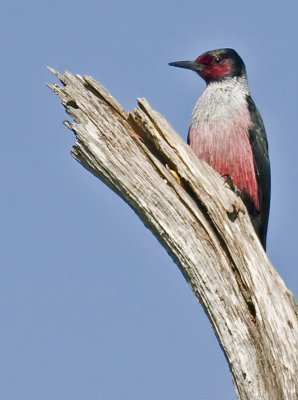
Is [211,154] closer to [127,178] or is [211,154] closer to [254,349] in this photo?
[127,178]

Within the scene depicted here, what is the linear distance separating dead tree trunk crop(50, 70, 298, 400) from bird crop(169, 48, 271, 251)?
6.29 feet

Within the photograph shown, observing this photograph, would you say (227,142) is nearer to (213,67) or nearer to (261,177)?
(261,177)

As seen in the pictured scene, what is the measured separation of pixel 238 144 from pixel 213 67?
1.58 m

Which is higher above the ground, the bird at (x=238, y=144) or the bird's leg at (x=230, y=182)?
the bird at (x=238, y=144)

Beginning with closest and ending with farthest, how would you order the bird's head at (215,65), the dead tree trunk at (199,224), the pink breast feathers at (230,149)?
the dead tree trunk at (199,224) → the pink breast feathers at (230,149) → the bird's head at (215,65)

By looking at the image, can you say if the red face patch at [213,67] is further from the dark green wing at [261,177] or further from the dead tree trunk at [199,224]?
the dead tree trunk at [199,224]

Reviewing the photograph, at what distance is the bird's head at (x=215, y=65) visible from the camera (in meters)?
10.9

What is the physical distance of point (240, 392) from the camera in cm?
678

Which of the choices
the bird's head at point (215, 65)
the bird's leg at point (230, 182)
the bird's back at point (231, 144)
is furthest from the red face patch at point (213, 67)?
the bird's leg at point (230, 182)

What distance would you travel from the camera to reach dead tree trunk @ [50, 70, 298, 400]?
6.77 m

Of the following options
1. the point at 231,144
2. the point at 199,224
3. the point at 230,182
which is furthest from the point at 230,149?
the point at 199,224

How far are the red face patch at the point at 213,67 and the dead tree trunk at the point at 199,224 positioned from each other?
3.49 meters

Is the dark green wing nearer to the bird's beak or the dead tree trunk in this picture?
the bird's beak

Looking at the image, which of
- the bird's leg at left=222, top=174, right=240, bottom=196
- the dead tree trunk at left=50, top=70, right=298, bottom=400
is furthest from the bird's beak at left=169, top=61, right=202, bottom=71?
the dead tree trunk at left=50, top=70, right=298, bottom=400
